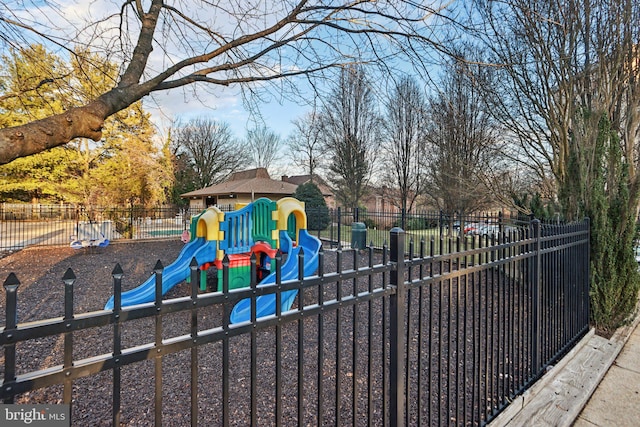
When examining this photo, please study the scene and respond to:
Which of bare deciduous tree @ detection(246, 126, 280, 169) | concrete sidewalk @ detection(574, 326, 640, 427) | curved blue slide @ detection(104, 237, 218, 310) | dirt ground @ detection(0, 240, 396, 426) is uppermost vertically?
bare deciduous tree @ detection(246, 126, 280, 169)

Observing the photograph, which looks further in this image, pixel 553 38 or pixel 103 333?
pixel 553 38

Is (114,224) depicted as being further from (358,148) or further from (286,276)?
(358,148)

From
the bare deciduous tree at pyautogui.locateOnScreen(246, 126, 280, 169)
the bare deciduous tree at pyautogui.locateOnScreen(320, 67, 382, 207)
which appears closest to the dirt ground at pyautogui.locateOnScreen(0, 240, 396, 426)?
the bare deciduous tree at pyautogui.locateOnScreen(320, 67, 382, 207)

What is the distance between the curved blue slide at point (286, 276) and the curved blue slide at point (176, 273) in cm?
133

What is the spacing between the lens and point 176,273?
229 inches

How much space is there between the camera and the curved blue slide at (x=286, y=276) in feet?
14.6

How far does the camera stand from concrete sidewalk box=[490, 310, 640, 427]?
2.60m

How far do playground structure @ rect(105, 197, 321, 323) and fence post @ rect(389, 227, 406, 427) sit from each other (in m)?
3.54

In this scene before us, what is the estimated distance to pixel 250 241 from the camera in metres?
6.87

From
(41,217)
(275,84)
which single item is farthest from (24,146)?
(41,217)

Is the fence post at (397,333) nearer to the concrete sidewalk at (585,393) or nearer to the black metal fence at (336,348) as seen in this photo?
the black metal fence at (336,348)

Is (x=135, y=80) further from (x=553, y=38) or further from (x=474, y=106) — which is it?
(x=474, y=106)

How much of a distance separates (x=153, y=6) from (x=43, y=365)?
3983 mm

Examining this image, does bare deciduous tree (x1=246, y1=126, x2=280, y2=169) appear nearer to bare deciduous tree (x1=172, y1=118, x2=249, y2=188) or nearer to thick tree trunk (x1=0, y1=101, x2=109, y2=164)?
bare deciduous tree (x1=172, y1=118, x2=249, y2=188)
